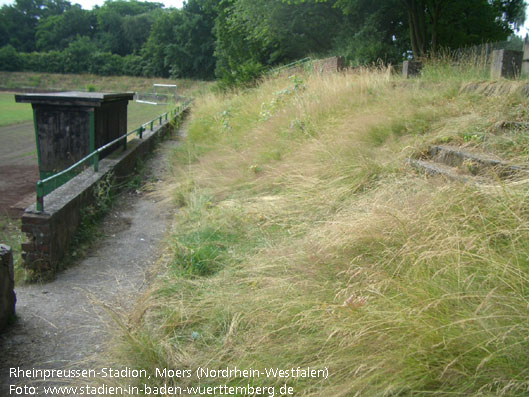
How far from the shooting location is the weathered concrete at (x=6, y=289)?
3.30m

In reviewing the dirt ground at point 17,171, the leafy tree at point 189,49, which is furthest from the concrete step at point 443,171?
the leafy tree at point 189,49

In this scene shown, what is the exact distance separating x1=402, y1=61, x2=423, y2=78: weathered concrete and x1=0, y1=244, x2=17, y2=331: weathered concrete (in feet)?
25.9

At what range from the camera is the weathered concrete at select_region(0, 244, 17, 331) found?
3303mm

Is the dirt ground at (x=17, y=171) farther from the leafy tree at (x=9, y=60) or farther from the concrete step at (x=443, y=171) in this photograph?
the leafy tree at (x=9, y=60)

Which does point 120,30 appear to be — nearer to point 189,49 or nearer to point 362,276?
point 189,49

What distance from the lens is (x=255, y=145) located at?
25.4 feet

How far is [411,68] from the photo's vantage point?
922 centimetres

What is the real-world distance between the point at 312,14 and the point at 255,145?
1495 centimetres

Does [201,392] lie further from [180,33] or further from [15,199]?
[180,33]

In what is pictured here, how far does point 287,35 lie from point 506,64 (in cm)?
1502

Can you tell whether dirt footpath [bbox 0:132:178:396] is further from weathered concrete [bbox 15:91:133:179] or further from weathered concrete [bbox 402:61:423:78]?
weathered concrete [bbox 402:61:423:78]

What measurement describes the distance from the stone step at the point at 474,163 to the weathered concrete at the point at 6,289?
3557 millimetres

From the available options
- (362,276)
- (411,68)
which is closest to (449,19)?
(411,68)

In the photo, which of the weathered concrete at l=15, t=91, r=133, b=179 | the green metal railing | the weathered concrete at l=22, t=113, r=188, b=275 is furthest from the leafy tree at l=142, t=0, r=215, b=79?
the weathered concrete at l=22, t=113, r=188, b=275
